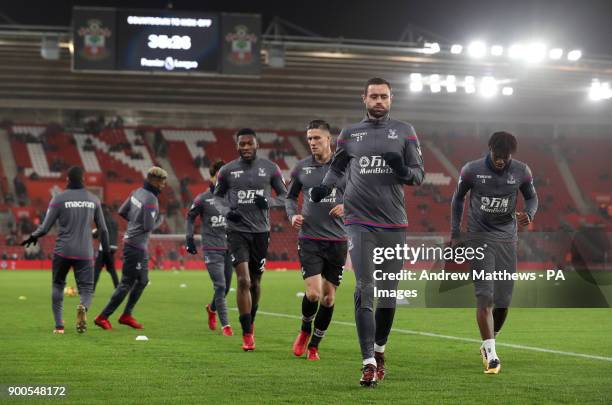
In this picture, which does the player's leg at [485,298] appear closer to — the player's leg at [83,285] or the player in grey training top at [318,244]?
the player in grey training top at [318,244]

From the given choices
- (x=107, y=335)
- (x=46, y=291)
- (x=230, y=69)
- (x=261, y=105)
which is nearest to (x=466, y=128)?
(x=261, y=105)

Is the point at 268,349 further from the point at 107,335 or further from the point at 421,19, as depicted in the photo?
the point at 421,19

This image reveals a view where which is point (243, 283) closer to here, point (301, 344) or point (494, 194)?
point (301, 344)

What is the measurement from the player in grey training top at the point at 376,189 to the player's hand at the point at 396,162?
12 millimetres

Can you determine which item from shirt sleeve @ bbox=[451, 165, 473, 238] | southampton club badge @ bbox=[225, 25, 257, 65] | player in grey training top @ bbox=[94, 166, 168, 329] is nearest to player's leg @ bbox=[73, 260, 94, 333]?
player in grey training top @ bbox=[94, 166, 168, 329]

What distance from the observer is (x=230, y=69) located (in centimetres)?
3228

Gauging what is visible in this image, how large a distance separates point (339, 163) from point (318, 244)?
6.84 feet

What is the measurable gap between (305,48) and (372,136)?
3090cm

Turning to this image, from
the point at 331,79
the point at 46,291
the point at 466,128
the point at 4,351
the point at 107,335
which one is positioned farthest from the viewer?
the point at 466,128

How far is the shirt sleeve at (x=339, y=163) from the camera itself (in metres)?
7.80

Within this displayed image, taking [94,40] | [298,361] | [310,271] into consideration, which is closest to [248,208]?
[310,271]

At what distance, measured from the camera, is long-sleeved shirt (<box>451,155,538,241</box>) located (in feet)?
28.8

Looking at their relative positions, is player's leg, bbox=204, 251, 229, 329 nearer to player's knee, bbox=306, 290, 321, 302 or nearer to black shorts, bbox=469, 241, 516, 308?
player's knee, bbox=306, 290, 321, 302

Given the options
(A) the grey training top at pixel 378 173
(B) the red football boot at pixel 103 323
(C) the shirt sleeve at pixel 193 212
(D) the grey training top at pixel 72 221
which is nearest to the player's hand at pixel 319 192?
(A) the grey training top at pixel 378 173
